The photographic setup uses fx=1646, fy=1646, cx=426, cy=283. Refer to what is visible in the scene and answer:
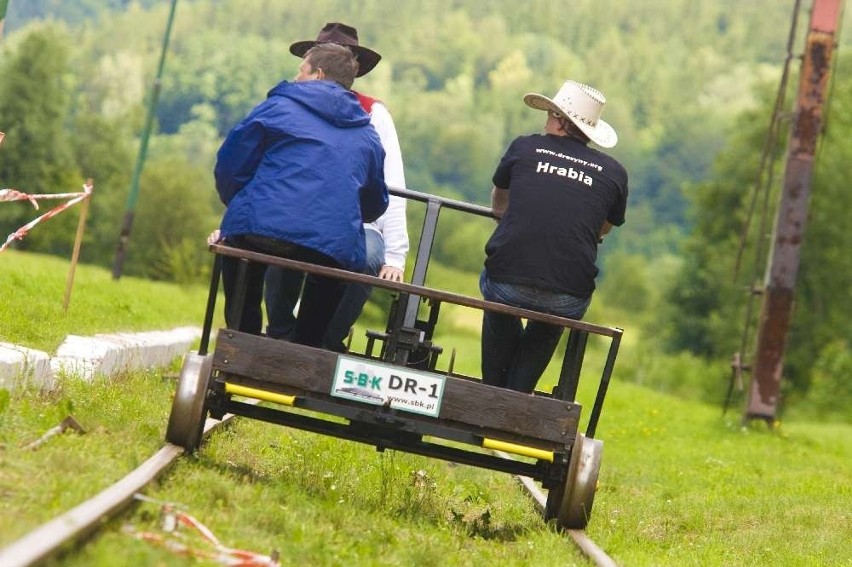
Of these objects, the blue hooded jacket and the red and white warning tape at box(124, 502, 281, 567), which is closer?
the red and white warning tape at box(124, 502, 281, 567)

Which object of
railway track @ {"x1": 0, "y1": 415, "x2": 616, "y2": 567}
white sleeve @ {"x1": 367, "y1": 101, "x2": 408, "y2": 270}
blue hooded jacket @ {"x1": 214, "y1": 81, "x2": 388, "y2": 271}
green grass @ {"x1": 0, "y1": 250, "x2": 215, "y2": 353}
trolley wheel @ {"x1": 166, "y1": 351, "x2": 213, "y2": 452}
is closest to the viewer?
railway track @ {"x1": 0, "y1": 415, "x2": 616, "y2": 567}

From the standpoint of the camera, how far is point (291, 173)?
7.80 m

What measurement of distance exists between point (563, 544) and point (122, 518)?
2.60 m

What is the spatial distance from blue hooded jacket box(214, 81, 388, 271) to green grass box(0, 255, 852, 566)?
116 cm

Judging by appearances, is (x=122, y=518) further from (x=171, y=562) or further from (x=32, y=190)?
(x=32, y=190)

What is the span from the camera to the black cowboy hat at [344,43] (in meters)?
9.05

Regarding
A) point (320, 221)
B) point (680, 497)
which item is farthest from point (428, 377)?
point (680, 497)

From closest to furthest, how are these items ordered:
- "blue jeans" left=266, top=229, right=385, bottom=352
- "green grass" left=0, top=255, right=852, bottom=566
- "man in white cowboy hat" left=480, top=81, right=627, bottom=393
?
"green grass" left=0, top=255, right=852, bottom=566, "man in white cowboy hat" left=480, top=81, right=627, bottom=393, "blue jeans" left=266, top=229, right=385, bottom=352

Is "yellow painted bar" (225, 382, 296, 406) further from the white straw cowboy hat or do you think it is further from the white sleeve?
the white straw cowboy hat

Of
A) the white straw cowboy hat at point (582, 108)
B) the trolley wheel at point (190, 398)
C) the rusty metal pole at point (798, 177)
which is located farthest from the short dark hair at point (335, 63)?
the rusty metal pole at point (798, 177)

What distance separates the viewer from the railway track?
4508 mm

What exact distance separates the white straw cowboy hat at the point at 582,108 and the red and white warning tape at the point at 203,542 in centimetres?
332

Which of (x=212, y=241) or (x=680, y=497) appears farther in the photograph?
(x=680, y=497)

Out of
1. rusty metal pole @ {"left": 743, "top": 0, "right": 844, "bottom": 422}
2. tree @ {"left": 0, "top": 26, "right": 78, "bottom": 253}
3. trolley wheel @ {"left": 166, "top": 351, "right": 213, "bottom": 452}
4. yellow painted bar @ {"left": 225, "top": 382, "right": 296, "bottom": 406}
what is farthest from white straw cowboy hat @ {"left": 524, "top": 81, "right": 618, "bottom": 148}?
tree @ {"left": 0, "top": 26, "right": 78, "bottom": 253}
